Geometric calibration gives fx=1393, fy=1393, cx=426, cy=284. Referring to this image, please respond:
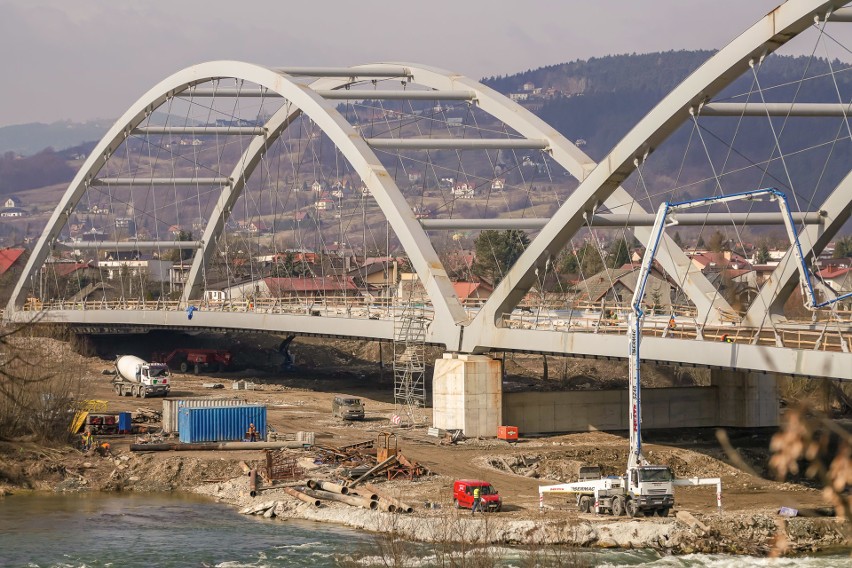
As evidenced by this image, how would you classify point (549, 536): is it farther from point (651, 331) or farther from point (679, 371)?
point (679, 371)

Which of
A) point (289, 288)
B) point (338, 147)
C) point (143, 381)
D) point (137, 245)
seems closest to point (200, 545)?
point (338, 147)

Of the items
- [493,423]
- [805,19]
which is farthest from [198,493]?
[805,19]

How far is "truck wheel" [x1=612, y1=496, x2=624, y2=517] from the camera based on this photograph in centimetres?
3522

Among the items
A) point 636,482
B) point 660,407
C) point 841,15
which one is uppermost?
point 841,15

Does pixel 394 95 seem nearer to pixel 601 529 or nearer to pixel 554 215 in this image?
pixel 554 215

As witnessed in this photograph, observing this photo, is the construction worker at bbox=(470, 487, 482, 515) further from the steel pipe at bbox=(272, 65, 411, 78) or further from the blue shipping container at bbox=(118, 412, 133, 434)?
the steel pipe at bbox=(272, 65, 411, 78)

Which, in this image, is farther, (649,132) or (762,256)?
(762,256)

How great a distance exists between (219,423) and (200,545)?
16727mm

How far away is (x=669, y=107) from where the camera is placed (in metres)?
41.7

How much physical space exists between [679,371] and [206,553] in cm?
4739

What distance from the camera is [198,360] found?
84.8m

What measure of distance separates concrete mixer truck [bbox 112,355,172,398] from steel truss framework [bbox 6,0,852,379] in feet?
19.7

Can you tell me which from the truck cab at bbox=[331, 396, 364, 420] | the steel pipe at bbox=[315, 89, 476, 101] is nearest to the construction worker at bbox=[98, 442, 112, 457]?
the truck cab at bbox=[331, 396, 364, 420]

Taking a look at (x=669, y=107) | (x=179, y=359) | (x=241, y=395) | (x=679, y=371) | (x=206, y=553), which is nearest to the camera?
(x=206, y=553)
